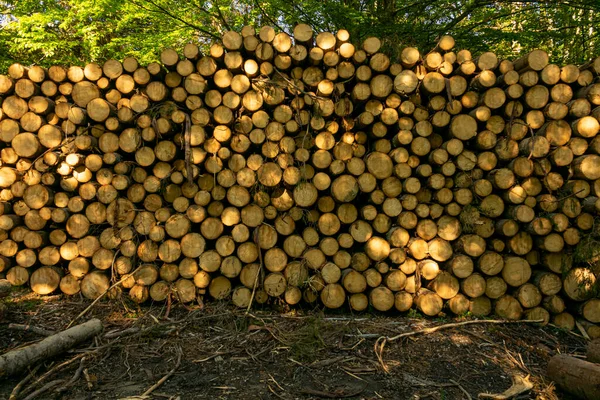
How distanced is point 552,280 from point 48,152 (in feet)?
15.8

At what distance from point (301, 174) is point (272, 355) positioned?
161 cm

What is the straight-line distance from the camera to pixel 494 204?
143 inches

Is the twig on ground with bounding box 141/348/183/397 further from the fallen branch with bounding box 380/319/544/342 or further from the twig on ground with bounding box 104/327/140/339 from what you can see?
the fallen branch with bounding box 380/319/544/342

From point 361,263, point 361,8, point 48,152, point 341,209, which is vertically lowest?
point 361,263

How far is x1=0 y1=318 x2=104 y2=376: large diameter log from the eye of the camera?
2.54 metres

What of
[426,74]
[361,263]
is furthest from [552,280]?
[426,74]

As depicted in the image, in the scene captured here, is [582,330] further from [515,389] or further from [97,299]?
[97,299]

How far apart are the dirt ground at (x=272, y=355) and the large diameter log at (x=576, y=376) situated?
11 centimetres

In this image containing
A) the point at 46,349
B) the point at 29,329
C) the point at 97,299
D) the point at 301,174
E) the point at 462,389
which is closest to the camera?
the point at 462,389

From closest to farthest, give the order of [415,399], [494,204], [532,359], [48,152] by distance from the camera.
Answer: [415,399] < [532,359] < [494,204] < [48,152]

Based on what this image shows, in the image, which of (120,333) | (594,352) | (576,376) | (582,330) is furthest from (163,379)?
(582,330)

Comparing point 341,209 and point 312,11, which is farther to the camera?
point 312,11

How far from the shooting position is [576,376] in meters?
2.48

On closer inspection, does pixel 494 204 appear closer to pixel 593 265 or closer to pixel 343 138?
pixel 593 265
